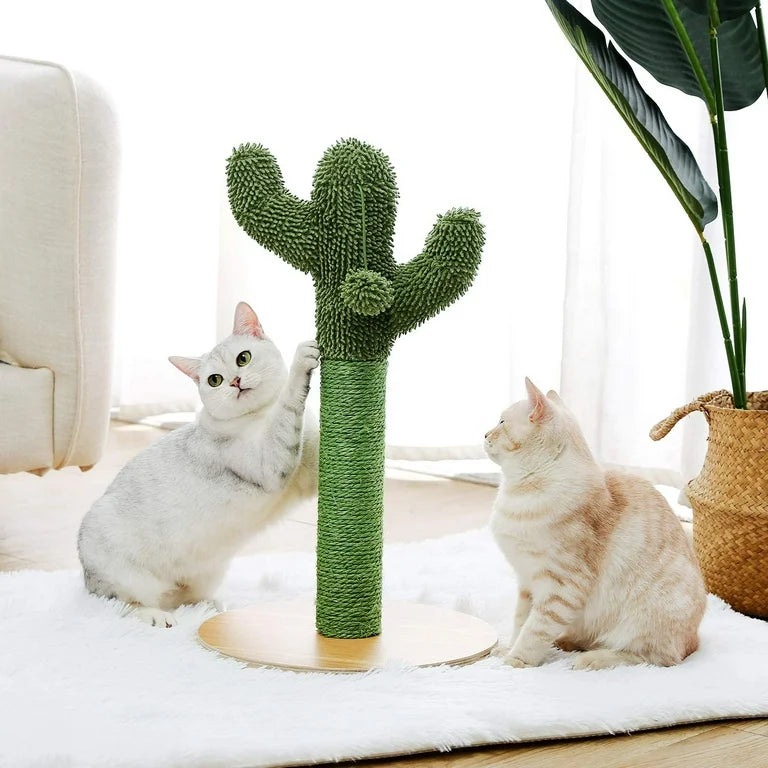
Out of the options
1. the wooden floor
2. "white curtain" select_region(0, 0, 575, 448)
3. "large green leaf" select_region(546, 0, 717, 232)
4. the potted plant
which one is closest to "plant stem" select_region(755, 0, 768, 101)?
the potted plant

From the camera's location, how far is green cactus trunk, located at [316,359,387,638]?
134 centimetres

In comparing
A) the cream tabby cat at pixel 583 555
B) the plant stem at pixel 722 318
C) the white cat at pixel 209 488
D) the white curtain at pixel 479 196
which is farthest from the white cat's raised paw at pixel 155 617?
the white curtain at pixel 479 196

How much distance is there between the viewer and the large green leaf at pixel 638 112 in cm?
156

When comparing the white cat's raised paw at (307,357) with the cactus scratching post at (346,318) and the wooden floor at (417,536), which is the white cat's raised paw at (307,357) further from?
→ the wooden floor at (417,536)

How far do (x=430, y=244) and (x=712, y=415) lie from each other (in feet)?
1.98

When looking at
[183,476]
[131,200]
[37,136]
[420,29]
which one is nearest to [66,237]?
[37,136]

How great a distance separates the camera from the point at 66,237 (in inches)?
72.1

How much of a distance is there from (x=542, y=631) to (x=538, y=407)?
0.85 ft

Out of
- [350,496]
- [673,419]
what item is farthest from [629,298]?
[350,496]

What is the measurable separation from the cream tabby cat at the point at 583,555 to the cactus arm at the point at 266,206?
0.33 m

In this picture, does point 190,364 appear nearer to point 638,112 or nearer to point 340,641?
point 340,641

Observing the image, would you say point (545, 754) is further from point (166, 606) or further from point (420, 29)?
point (420, 29)

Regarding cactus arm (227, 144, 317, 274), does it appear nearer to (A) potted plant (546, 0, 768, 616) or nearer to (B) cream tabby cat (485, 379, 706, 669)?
(B) cream tabby cat (485, 379, 706, 669)

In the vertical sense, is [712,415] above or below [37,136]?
below
